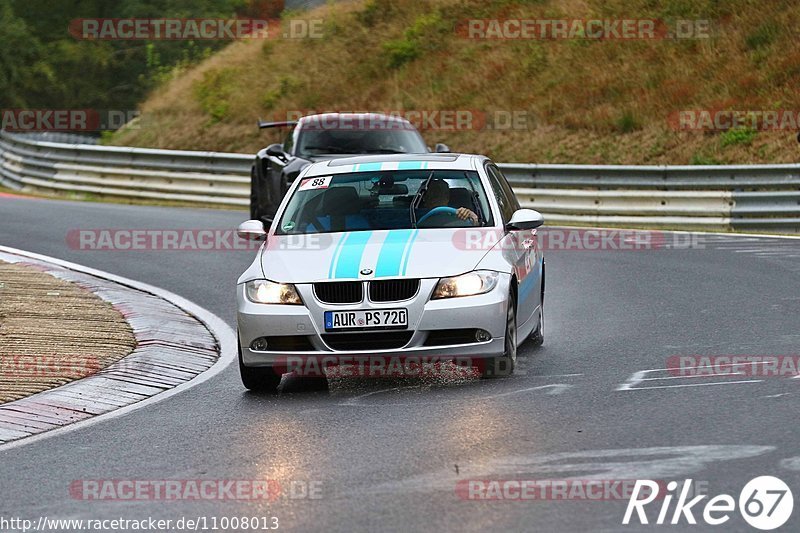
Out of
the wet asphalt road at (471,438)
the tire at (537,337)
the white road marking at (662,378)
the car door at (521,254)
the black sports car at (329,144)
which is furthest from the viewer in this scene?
the black sports car at (329,144)

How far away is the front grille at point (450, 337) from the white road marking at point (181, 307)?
177 centimetres

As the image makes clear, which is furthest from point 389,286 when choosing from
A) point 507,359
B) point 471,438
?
point 471,438

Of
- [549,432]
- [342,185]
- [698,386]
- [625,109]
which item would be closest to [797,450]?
[549,432]

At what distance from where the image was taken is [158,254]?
18.2m

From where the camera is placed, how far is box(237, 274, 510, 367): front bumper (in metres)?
9.23

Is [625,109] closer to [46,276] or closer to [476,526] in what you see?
[46,276]

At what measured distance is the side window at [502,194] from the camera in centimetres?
1078

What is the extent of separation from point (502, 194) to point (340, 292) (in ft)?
7.47
